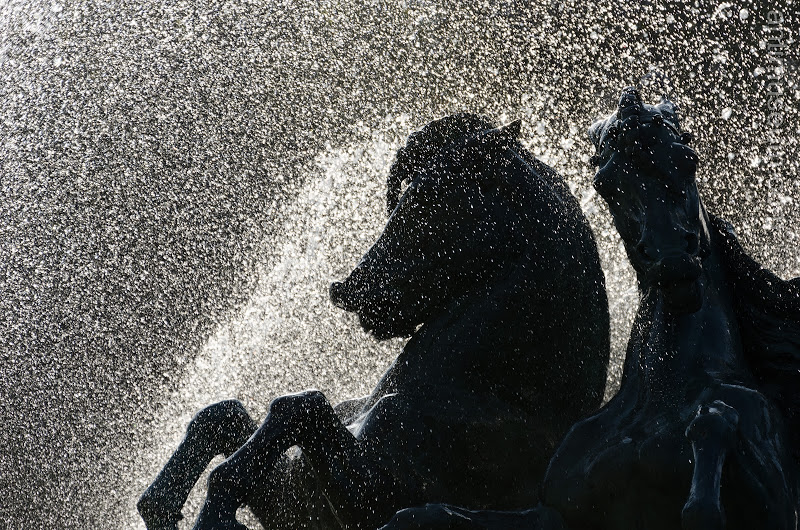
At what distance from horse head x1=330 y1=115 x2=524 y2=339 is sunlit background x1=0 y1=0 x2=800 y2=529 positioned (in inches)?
107

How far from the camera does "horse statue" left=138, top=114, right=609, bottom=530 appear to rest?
278cm

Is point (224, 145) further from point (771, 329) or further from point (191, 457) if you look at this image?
point (771, 329)

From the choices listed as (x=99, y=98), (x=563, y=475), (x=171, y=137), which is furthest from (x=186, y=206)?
(x=563, y=475)

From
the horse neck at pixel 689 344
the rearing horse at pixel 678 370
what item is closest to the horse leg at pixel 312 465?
the rearing horse at pixel 678 370

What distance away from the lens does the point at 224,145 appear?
7.12 m

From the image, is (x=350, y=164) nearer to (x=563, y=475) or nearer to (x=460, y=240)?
(x=460, y=240)

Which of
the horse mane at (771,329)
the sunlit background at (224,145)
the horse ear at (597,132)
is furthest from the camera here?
the sunlit background at (224,145)

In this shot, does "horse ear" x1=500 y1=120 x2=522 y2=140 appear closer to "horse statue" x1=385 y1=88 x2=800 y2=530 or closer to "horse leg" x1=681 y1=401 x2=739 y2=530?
"horse statue" x1=385 y1=88 x2=800 y2=530

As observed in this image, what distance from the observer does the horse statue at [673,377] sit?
83.0 inches

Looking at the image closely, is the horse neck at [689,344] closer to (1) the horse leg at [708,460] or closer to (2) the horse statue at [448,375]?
(1) the horse leg at [708,460]

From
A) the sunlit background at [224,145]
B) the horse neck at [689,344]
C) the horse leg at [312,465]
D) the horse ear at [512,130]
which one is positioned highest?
the horse neck at [689,344]

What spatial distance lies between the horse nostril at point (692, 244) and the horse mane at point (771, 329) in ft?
0.83

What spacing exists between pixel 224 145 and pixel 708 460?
5.52 m

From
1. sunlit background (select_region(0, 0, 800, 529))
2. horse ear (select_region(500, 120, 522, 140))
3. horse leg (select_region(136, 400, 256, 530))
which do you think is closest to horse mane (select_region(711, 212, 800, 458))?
horse ear (select_region(500, 120, 522, 140))
